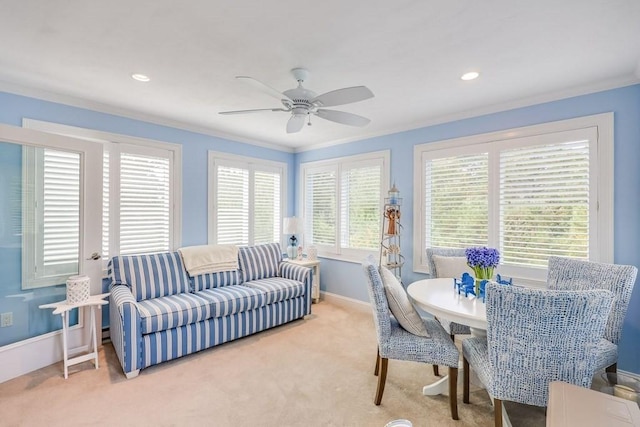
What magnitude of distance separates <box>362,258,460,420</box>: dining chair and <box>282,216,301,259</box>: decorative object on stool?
2.69 meters

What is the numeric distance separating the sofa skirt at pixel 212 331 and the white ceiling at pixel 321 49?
7.38 ft

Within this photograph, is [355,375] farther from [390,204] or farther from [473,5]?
[473,5]

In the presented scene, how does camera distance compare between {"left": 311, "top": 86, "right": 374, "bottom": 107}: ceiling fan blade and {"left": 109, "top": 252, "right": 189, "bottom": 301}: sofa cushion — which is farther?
{"left": 109, "top": 252, "right": 189, "bottom": 301}: sofa cushion

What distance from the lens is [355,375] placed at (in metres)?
2.65

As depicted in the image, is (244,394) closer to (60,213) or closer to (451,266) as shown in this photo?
(451,266)

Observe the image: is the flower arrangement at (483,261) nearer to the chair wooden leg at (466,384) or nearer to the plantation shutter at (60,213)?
the chair wooden leg at (466,384)

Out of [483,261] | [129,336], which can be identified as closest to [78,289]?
[129,336]

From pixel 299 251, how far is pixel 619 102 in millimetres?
3998

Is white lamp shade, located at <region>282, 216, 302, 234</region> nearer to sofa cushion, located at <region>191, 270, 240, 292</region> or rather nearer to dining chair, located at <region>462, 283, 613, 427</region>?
sofa cushion, located at <region>191, 270, 240, 292</region>

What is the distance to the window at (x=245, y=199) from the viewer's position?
172 inches

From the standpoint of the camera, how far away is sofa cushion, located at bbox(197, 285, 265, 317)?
3.12 meters

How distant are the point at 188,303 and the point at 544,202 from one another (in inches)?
140

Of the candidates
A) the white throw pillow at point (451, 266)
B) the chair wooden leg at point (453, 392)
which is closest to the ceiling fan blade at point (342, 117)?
the white throw pillow at point (451, 266)

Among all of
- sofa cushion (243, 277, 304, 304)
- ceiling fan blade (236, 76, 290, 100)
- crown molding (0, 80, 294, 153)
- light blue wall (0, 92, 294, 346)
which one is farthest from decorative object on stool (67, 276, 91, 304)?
ceiling fan blade (236, 76, 290, 100)
